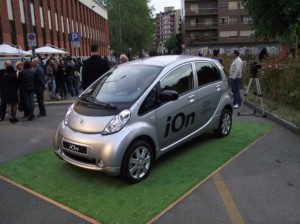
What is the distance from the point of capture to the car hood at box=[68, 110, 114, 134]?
4965mm

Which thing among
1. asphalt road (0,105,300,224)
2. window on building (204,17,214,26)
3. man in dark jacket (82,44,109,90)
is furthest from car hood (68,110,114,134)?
window on building (204,17,214,26)

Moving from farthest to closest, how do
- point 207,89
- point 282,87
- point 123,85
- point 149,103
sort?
1. point 282,87
2. point 207,89
3. point 123,85
4. point 149,103

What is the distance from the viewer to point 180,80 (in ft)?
19.9

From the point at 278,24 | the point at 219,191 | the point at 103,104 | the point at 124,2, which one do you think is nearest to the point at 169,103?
the point at 103,104

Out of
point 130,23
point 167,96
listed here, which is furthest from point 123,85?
point 130,23

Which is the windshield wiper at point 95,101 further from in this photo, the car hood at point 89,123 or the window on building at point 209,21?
the window on building at point 209,21

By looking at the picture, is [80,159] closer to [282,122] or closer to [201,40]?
[282,122]

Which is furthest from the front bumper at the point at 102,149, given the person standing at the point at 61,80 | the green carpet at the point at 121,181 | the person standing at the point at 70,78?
the person standing at the point at 70,78

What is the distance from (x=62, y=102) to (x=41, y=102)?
313cm

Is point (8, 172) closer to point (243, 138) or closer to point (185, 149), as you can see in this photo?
point (185, 149)

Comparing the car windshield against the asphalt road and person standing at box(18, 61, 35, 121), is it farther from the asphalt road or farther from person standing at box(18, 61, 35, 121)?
person standing at box(18, 61, 35, 121)

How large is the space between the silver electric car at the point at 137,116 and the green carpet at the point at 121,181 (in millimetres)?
290

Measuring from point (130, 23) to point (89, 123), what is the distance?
70.3 metres

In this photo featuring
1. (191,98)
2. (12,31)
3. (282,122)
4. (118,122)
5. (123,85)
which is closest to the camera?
(118,122)
